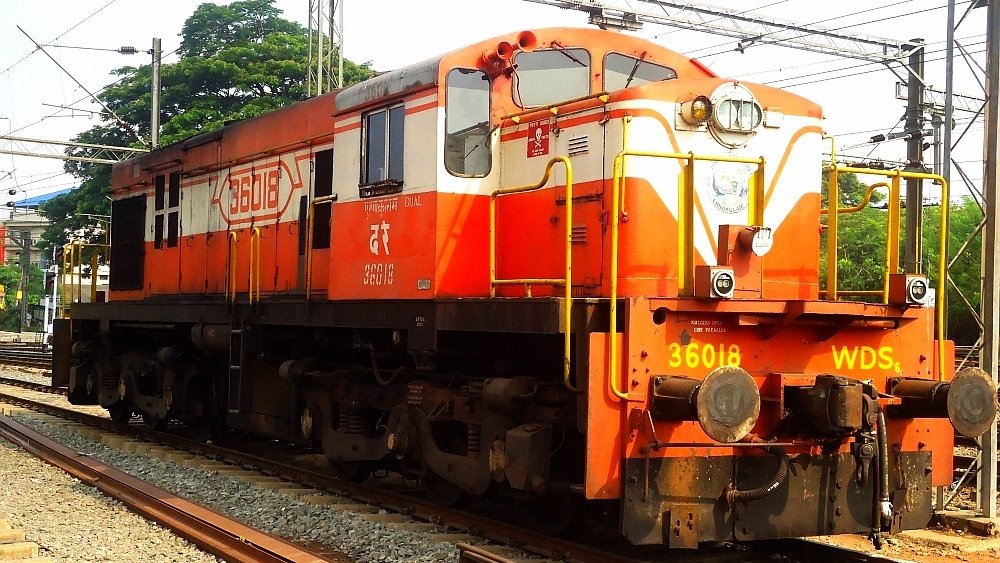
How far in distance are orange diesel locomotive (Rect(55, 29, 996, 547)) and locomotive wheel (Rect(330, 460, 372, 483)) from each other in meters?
0.03

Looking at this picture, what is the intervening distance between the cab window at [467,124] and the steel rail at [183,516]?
288cm

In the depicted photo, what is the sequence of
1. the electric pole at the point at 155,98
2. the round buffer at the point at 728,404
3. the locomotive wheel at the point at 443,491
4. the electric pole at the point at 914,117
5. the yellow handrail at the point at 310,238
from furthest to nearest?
the electric pole at the point at 155,98, the electric pole at the point at 914,117, the yellow handrail at the point at 310,238, the locomotive wheel at the point at 443,491, the round buffer at the point at 728,404

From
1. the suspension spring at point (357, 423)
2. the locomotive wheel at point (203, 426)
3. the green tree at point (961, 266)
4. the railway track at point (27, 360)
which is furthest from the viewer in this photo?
the railway track at point (27, 360)

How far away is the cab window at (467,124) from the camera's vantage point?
7375mm

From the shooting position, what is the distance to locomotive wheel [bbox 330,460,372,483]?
943cm

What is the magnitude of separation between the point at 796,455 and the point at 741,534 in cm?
60

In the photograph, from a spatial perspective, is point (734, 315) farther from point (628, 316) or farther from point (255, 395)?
point (255, 395)

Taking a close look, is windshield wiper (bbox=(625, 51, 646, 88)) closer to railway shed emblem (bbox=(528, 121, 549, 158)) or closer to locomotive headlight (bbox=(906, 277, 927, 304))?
railway shed emblem (bbox=(528, 121, 549, 158))

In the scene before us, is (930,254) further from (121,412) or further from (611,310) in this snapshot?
(611,310)

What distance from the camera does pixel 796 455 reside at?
618 centimetres

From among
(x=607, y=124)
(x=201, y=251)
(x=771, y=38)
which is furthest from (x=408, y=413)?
(x=771, y=38)

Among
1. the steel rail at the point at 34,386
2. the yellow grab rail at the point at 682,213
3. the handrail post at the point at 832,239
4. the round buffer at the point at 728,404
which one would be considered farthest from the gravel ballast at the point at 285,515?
Result: the steel rail at the point at 34,386

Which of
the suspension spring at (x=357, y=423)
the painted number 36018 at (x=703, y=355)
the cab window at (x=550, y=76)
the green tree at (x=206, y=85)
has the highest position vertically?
the green tree at (x=206, y=85)

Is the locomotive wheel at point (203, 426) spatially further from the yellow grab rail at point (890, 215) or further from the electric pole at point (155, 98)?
the electric pole at point (155, 98)
